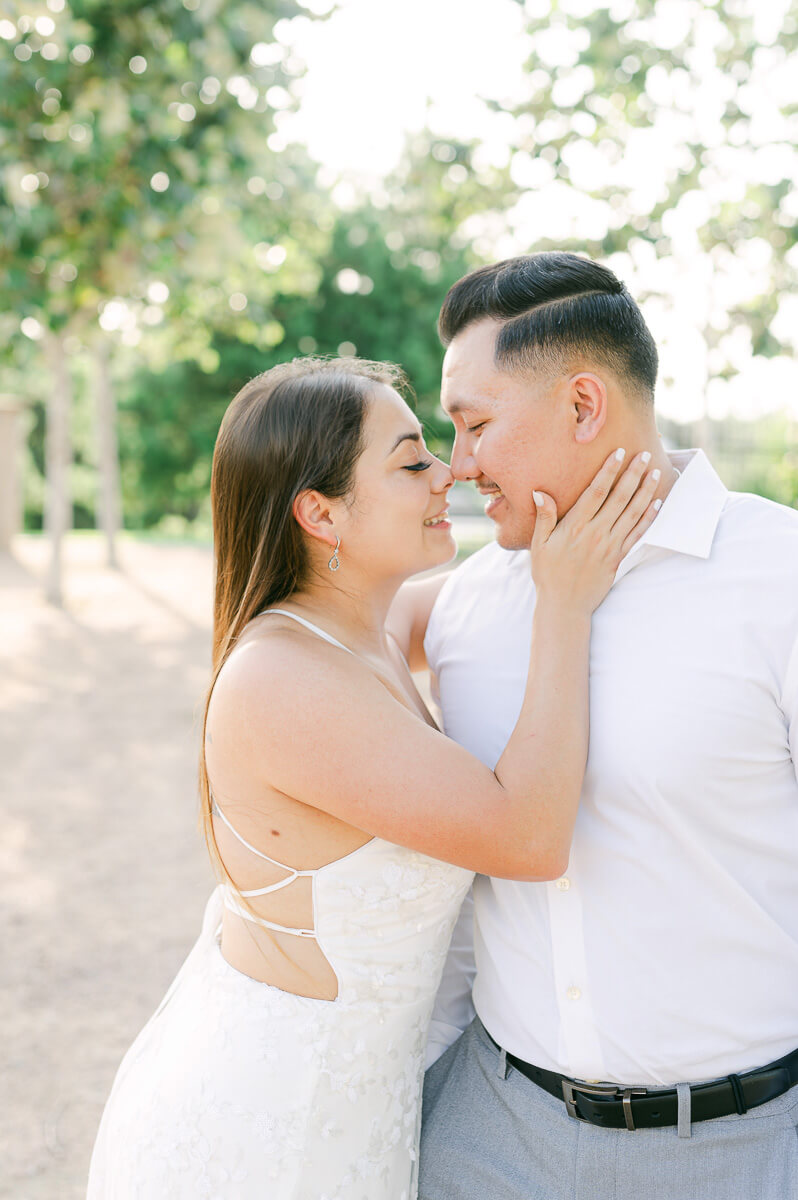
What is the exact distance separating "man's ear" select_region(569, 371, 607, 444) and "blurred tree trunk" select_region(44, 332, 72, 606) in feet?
38.3

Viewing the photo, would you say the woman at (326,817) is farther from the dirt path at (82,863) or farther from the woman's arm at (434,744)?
the dirt path at (82,863)

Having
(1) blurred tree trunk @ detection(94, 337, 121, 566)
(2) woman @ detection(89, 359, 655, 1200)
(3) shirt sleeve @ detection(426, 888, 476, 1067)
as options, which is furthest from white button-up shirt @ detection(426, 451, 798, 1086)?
(1) blurred tree trunk @ detection(94, 337, 121, 566)

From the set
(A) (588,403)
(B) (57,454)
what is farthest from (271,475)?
(B) (57,454)

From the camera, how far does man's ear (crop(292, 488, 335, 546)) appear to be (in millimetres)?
2350

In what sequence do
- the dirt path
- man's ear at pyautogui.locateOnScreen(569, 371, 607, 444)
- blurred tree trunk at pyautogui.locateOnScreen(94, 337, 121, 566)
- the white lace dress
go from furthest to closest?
blurred tree trunk at pyautogui.locateOnScreen(94, 337, 121, 566)
the dirt path
man's ear at pyautogui.locateOnScreen(569, 371, 607, 444)
the white lace dress

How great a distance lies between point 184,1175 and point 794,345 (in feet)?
34.3

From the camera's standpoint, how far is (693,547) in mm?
2139

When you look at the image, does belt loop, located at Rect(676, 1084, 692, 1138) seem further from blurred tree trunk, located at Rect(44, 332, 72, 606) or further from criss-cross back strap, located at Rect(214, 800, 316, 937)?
blurred tree trunk, located at Rect(44, 332, 72, 606)

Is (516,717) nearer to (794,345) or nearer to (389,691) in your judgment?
(389,691)

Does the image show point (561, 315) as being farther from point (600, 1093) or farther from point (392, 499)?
point (600, 1093)

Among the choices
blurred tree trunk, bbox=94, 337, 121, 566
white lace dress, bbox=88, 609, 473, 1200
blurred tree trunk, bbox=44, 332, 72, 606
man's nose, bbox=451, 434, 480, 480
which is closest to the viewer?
white lace dress, bbox=88, 609, 473, 1200

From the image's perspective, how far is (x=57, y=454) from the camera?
44.6ft

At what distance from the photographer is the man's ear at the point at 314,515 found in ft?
7.71

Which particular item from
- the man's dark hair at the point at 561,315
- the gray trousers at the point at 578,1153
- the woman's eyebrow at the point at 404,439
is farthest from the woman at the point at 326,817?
the man's dark hair at the point at 561,315
